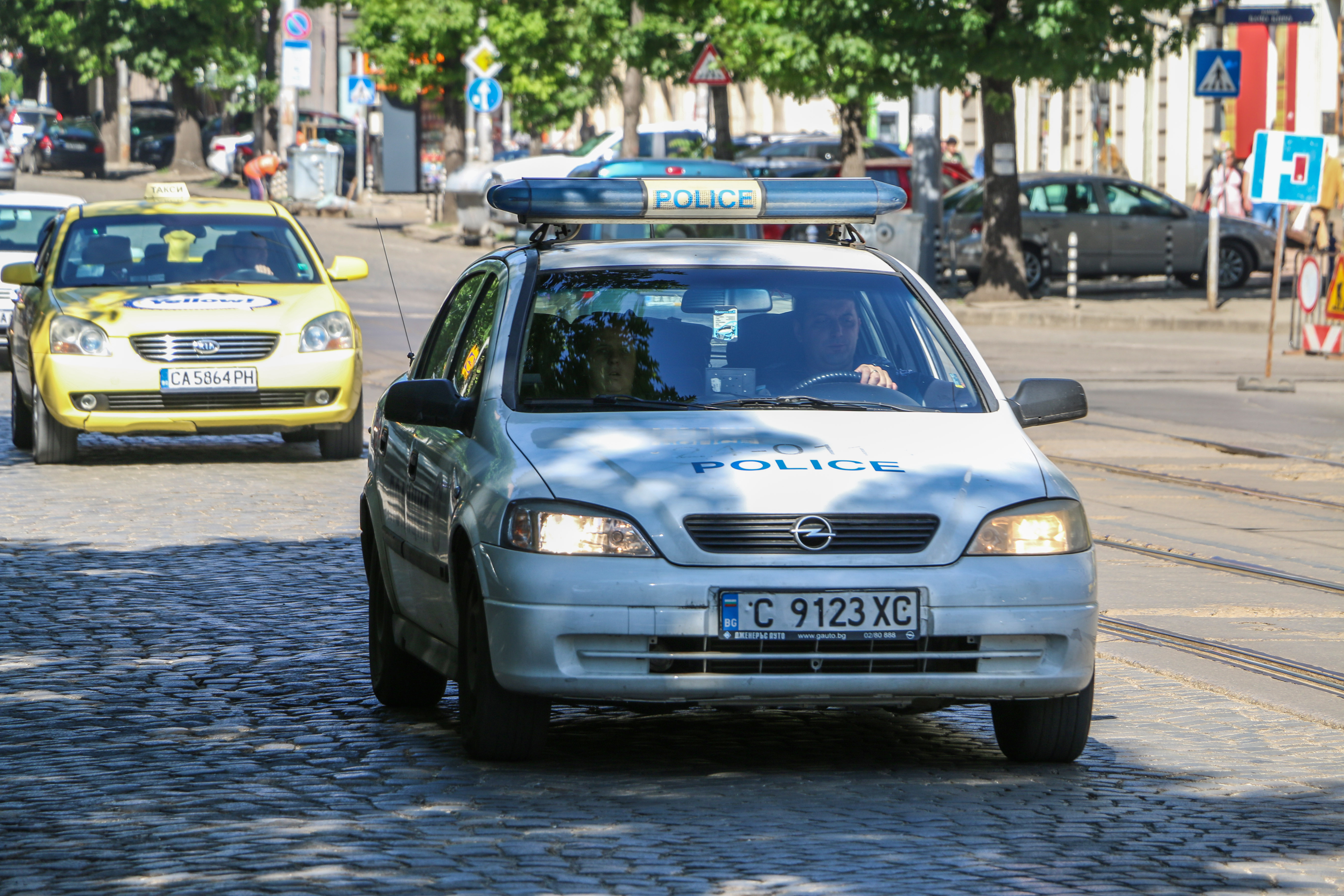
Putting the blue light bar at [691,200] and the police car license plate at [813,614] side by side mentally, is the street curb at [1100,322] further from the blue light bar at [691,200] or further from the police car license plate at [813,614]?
the police car license plate at [813,614]

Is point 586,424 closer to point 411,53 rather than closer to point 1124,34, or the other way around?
point 1124,34

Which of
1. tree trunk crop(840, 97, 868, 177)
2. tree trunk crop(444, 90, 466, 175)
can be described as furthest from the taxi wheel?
tree trunk crop(444, 90, 466, 175)

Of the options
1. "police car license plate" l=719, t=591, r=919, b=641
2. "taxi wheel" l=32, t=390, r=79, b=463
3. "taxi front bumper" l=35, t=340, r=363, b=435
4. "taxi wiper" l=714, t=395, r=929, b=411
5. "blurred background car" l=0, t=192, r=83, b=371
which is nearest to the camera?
"police car license plate" l=719, t=591, r=919, b=641

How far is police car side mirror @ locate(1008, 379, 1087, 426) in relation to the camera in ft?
21.4

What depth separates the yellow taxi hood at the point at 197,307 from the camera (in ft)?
43.7

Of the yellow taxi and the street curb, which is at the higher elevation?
the yellow taxi

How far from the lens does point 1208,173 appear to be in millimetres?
36156

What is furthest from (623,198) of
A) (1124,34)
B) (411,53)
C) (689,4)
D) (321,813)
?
(411,53)

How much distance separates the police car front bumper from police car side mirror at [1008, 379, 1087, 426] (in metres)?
0.94

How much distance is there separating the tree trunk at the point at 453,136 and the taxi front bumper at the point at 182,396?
33555 mm

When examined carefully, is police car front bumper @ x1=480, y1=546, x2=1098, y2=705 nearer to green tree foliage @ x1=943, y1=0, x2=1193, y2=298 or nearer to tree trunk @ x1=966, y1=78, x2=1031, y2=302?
green tree foliage @ x1=943, y1=0, x2=1193, y2=298

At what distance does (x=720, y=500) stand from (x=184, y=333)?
8.33 metres

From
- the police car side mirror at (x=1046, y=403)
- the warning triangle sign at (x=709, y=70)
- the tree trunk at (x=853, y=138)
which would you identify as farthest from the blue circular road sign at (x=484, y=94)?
the police car side mirror at (x=1046, y=403)

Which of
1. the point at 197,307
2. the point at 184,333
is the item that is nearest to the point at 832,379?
the point at 184,333
